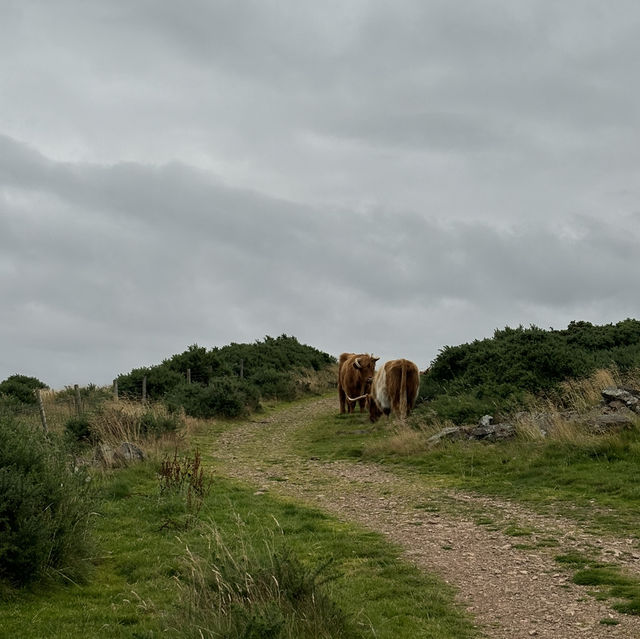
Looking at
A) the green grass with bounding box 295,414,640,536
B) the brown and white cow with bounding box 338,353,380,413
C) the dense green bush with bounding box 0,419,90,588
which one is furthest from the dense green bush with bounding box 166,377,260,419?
the dense green bush with bounding box 0,419,90,588

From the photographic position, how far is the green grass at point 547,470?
9.68 metres

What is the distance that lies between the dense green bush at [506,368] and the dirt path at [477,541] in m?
4.67

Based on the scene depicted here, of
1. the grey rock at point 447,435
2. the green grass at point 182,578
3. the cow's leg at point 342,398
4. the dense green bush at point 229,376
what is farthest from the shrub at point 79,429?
the cow's leg at point 342,398

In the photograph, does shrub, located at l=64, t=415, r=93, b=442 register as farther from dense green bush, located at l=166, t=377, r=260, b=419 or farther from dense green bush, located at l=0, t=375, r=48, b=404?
dense green bush, located at l=0, t=375, r=48, b=404

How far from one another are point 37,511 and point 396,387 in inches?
548

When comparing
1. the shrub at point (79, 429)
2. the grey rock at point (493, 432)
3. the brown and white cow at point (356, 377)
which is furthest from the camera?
the brown and white cow at point (356, 377)

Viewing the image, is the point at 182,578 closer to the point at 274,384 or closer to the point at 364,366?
the point at 364,366

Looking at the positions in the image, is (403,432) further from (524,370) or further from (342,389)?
(342,389)

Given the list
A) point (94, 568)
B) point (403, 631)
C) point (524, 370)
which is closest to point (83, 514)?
point (94, 568)

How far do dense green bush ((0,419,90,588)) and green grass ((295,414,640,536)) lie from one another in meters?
6.24

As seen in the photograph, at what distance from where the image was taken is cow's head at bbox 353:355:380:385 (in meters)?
23.2

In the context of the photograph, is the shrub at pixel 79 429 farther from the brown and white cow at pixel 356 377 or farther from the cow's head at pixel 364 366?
the cow's head at pixel 364 366

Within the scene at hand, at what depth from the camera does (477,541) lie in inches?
325

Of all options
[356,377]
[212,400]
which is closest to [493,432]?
[356,377]
